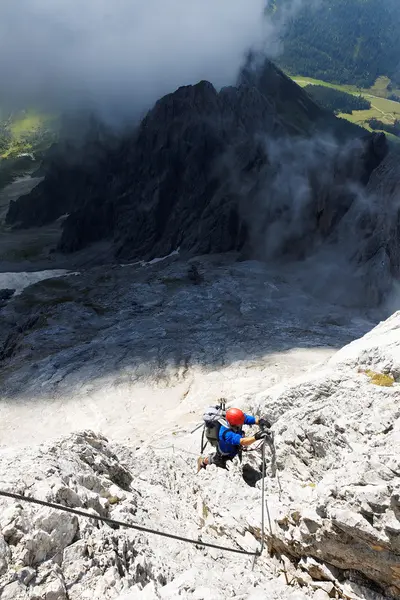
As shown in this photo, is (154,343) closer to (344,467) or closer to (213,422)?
(213,422)

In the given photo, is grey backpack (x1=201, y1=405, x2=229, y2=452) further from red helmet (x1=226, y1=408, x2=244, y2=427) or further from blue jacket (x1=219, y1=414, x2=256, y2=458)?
red helmet (x1=226, y1=408, x2=244, y2=427)

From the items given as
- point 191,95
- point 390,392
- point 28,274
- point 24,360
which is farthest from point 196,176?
point 390,392

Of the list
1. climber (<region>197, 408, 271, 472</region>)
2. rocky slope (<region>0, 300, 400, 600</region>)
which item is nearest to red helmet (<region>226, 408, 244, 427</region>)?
climber (<region>197, 408, 271, 472</region>)

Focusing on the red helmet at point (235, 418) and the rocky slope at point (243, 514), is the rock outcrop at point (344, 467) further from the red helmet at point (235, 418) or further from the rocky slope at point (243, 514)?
the red helmet at point (235, 418)

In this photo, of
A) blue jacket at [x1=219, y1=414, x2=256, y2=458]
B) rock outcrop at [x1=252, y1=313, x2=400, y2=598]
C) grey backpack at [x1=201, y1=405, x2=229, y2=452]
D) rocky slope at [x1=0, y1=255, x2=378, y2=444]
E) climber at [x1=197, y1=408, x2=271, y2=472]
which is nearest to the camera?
rock outcrop at [x1=252, y1=313, x2=400, y2=598]

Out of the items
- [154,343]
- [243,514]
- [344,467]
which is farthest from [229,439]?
[154,343]

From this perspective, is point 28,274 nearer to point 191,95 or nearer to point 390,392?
point 191,95
